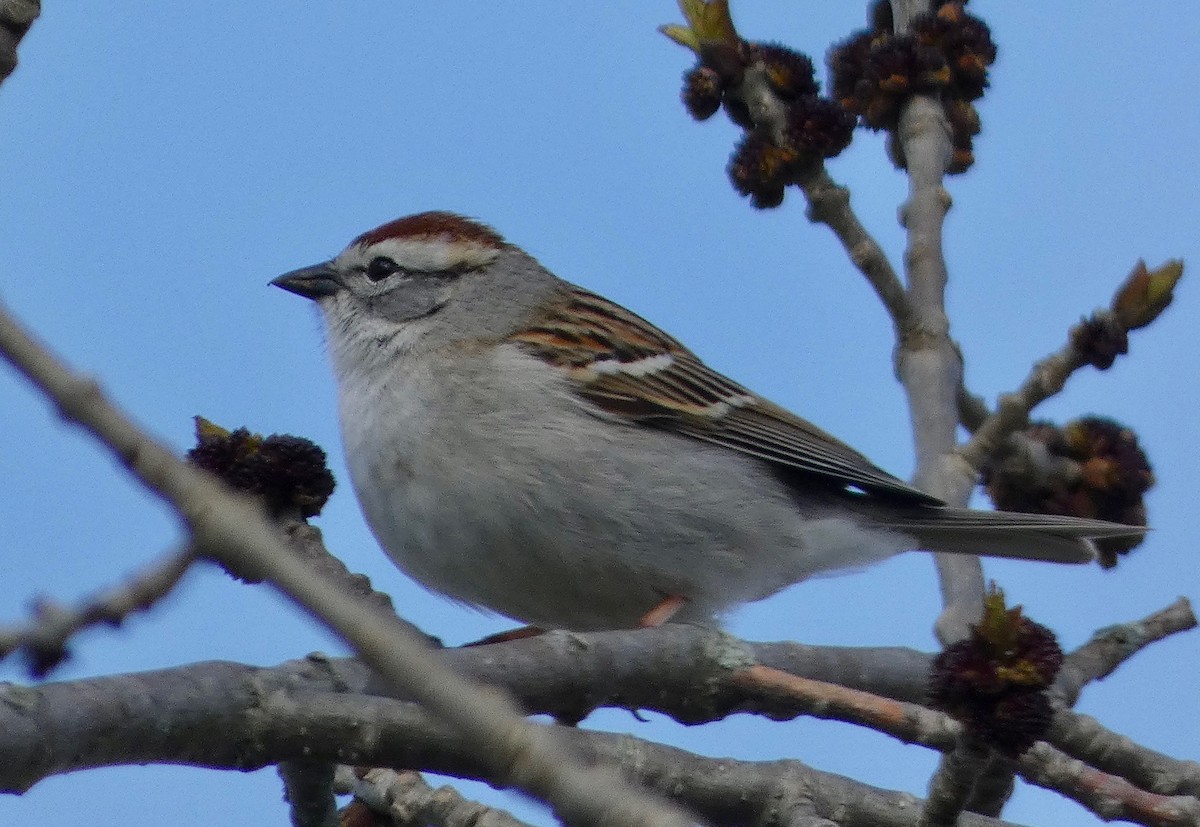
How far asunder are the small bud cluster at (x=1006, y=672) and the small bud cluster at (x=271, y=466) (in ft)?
4.28

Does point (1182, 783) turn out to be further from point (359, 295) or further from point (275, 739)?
point (359, 295)

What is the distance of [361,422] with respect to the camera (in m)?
3.98

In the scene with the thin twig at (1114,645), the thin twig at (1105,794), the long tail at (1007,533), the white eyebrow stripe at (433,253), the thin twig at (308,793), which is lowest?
the thin twig at (308,793)

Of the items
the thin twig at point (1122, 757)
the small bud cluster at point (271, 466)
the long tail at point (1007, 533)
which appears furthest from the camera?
the long tail at point (1007, 533)

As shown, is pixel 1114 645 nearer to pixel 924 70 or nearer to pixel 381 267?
pixel 924 70

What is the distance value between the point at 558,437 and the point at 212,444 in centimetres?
119

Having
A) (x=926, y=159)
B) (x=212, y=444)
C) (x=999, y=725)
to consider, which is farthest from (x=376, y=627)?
(x=926, y=159)

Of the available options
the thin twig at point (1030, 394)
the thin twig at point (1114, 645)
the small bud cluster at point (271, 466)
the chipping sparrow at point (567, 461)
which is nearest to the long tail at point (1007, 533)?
the chipping sparrow at point (567, 461)

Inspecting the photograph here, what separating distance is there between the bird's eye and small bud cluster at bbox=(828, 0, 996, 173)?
1367 mm

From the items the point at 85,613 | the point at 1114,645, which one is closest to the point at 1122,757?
the point at 1114,645

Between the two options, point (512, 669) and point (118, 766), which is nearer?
point (118, 766)

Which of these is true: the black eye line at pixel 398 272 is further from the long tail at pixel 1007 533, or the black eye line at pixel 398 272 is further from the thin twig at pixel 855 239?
the long tail at pixel 1007 533

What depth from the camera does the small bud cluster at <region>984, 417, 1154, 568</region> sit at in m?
4.24

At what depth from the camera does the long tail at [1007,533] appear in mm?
4285
